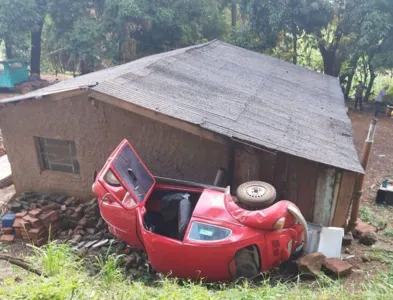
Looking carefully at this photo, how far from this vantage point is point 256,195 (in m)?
5.88

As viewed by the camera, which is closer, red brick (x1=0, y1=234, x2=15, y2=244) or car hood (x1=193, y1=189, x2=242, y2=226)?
car hood (x1=193, y1=189, x2=242, y2=226)

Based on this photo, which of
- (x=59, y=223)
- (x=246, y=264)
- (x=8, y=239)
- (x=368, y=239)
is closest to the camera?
(x=246, y=264)

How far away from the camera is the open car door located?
19.6ft

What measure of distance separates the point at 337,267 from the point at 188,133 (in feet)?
11.8

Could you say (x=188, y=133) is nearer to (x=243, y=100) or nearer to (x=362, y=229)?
(x=243, y=100)

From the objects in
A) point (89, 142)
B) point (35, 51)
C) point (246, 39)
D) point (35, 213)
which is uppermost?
point (246, 39)

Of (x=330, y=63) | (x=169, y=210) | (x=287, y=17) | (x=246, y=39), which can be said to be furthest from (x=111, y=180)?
(x=330, y=63)

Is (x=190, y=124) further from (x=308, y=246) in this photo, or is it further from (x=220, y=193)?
(x=308, y=246)

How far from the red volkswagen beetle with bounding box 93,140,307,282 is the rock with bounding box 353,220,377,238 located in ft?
6.76

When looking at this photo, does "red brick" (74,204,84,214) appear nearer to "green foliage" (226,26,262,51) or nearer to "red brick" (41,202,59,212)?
"red brick" (41,202,59,212)

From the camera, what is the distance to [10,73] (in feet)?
73.2

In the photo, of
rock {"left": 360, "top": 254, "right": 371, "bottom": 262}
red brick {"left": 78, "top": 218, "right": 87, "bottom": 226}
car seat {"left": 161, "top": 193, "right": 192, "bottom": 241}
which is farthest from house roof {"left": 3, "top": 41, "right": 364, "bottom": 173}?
red brick {"left": 78, "top": 218, "right": 87, "bottom": 226}

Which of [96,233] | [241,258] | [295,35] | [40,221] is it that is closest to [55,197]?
[40,221]

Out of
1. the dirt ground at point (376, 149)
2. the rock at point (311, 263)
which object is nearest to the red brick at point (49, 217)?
the rock at point (311, 263)
